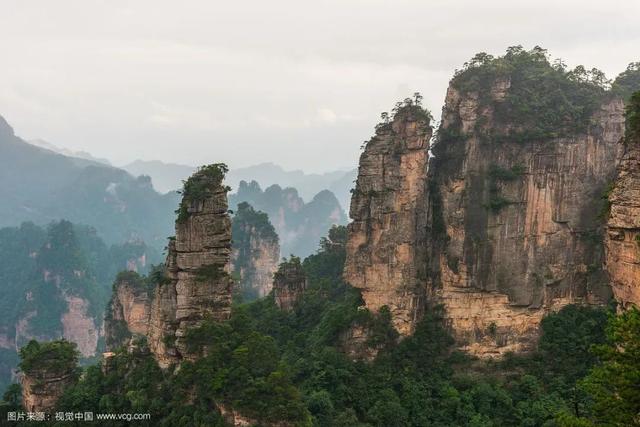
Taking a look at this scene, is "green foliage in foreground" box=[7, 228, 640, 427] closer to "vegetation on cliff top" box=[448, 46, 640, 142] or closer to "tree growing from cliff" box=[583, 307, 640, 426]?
"tree growing from cliff" box=[583, 307, 640, 426]

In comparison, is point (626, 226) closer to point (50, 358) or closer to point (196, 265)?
point (196, 265)

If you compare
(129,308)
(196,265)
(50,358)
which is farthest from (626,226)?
(129,308)

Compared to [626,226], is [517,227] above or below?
above

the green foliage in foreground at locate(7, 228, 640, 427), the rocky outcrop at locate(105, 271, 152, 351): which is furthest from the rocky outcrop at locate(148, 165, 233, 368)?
the rocky outcrop at locate(105, 271, 152, 351)

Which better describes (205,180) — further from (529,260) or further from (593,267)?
(593,267)

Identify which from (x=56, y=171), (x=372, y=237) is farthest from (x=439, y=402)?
(x=56, y=171)

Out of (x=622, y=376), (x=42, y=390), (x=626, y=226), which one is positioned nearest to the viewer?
(x=622, y=376)
